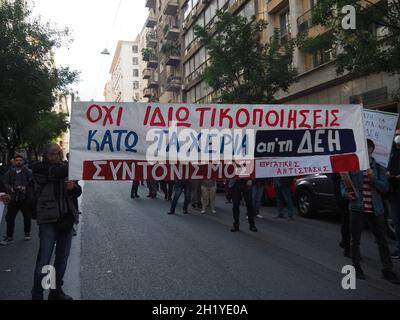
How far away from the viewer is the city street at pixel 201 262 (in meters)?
4.91

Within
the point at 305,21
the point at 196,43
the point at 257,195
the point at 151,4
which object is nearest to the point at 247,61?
the point at 305,21

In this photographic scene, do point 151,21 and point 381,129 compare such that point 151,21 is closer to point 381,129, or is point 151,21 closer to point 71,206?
point 381,129

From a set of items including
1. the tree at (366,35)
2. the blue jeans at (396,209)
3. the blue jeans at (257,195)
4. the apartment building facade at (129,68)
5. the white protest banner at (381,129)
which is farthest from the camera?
the apartment building facade at (129,68)

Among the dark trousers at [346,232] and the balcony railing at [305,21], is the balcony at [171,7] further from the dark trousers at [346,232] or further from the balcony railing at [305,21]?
the dark trousers at [346,232]

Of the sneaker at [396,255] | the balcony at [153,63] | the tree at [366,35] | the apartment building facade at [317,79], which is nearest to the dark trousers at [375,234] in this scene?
the sneaker at [396,255]

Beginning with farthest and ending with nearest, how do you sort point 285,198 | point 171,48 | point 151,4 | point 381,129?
point 151,4
point 171,48
point 285,198
point 381,129

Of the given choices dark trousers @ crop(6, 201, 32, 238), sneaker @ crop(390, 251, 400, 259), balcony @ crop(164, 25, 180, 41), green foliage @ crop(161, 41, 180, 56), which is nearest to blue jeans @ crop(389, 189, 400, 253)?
sneaker @ crop(390, 251, 400, 259)

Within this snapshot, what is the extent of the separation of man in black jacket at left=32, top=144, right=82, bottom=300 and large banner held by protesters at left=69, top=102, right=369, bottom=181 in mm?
175

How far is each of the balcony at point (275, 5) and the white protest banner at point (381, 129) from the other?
57.9 feet

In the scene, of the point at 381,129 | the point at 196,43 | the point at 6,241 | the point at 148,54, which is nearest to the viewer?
the point at 381,129

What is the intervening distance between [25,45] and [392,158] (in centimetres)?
1689

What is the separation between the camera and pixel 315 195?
1021 cm

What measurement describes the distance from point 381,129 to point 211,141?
2468 mm

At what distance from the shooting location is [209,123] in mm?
5047
